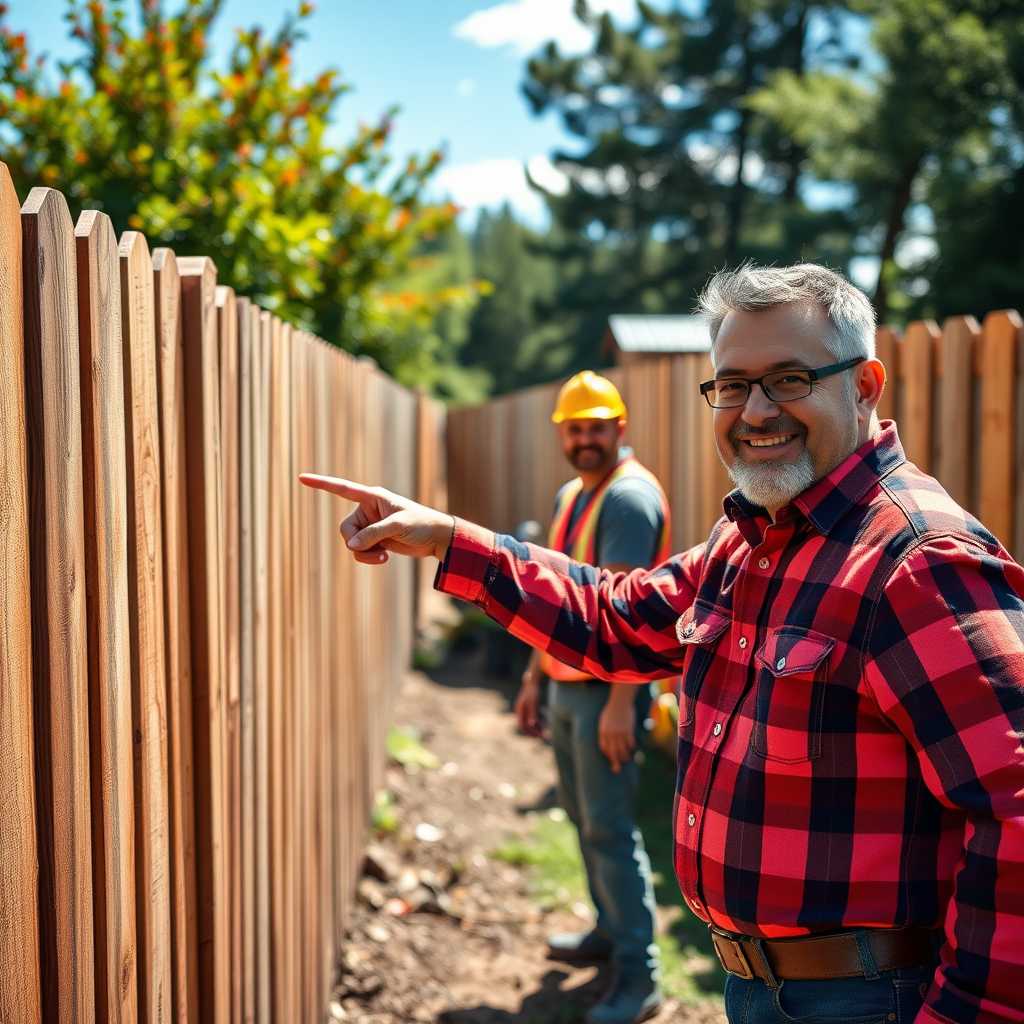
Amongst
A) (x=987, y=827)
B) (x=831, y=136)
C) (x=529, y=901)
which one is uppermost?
(x=831, y=136)

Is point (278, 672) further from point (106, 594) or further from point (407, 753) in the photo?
point (407, 753)

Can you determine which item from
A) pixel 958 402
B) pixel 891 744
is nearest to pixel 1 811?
pixel 891 744

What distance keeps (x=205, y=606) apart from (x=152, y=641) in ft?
1.07

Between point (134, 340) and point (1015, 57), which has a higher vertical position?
point (1015, 57)

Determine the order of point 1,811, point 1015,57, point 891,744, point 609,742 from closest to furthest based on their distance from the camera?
point 1,811
point 891,744
point 609,742
point 1015,57

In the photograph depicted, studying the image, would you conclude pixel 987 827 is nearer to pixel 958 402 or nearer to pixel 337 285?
pixel 958 402

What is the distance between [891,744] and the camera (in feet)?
5.32

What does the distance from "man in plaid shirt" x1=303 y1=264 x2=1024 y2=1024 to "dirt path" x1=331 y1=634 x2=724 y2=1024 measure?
224cm

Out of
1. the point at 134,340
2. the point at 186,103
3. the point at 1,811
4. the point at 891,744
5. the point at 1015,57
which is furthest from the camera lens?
the point at 1015,57

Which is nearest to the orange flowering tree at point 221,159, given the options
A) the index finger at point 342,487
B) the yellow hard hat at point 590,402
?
the yellow hard hat at point 590,402

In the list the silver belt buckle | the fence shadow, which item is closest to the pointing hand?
the silver belt buckle

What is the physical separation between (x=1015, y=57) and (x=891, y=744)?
15.8 meters

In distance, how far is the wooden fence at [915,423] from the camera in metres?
3.63

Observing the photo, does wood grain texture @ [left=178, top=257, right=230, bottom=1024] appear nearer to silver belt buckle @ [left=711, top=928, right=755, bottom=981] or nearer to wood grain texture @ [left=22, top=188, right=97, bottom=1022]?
wood grain texture @ [left=22, top=188, right=97, bottom=1022]
